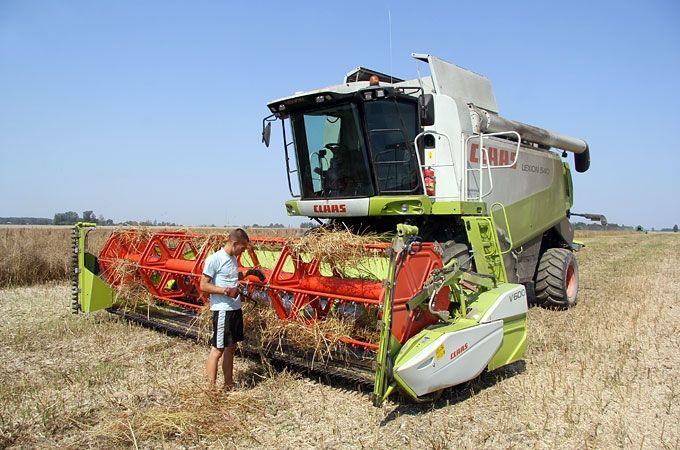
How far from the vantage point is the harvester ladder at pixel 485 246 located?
4797 millimetres

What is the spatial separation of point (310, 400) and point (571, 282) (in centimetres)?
500

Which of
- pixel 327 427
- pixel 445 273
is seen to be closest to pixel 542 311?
pixel 445 273

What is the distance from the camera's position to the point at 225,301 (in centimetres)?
380

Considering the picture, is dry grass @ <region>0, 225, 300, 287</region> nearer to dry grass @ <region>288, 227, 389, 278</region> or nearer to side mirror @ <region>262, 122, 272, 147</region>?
side mirror @ <region>262, 122, 272, 147</region>

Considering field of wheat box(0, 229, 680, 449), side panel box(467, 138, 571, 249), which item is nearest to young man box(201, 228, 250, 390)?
field of wheat box(0, 229, 680, 449)

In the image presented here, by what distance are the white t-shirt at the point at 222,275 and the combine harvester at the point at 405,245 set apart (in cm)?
36

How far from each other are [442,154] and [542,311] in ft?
9.17

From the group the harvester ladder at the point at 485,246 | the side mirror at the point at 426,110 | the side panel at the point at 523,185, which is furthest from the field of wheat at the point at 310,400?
the side mirror at the point at 426,110

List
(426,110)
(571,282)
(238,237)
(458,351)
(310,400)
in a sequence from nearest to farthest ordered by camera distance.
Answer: (458,351) → (310,400) → (238,237) → (426,110) → (571,282)

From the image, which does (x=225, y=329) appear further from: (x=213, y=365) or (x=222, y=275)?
(x=222, y=275)

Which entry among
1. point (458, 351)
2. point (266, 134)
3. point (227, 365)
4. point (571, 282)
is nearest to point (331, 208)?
point (266, 134)

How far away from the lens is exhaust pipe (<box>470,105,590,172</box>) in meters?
5.80

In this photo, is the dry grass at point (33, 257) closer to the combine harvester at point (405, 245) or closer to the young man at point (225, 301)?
the combine harvester at point (405, 245)

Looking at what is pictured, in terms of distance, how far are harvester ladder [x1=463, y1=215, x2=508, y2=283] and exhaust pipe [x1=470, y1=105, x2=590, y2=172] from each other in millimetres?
1269
